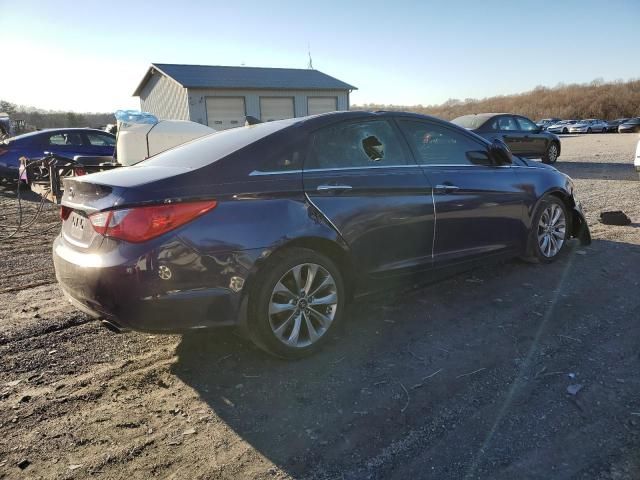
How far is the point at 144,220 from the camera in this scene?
2.78 m

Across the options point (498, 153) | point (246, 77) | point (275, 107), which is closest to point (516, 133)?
point (498, 153)

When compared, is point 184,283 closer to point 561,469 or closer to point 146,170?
point 146,170

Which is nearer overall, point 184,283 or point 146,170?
point 184,283

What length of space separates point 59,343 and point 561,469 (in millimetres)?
3367

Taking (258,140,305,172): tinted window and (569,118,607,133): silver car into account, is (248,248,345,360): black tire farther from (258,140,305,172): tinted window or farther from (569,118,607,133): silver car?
(569,118,607,133): silver car

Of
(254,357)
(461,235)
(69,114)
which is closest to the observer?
(254,357)

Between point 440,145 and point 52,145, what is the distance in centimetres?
1096

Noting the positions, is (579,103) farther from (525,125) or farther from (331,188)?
(331,188)

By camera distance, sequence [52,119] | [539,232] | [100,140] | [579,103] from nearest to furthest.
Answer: [539,232]
[100,140]
[52,119]
[579,103]

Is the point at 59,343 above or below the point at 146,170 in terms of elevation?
below

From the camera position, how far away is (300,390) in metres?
3.00

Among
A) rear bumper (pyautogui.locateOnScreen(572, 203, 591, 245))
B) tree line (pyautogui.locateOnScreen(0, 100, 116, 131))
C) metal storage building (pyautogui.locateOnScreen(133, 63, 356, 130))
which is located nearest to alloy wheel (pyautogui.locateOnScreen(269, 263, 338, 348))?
rear bumper (pyautogui.locateOnScreen(572, 203, 591, 245))

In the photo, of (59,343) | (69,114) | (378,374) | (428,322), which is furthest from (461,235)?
(69,114)

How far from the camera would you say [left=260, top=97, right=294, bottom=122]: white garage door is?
29.2 meters
